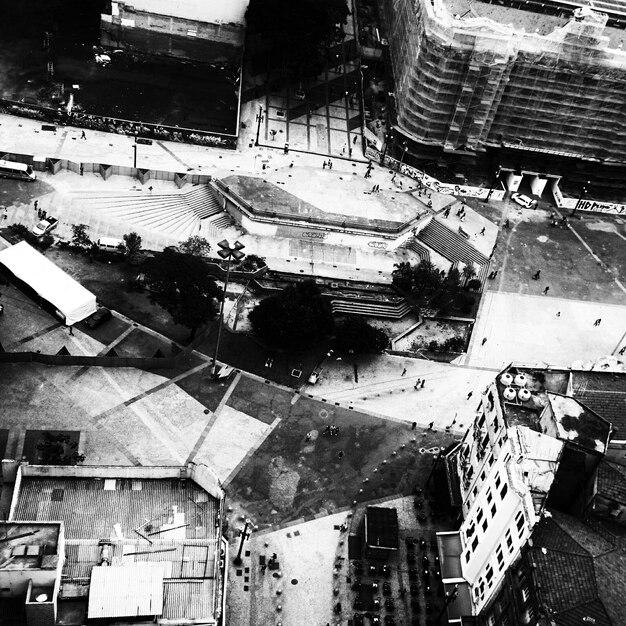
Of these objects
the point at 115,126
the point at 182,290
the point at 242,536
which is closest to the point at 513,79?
the point at 115,126

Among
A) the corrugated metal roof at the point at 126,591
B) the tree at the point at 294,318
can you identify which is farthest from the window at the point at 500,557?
the tree at the point at 294,318

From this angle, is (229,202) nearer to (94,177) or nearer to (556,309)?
(94,177)

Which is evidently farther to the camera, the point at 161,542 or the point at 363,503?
the point at 363,503

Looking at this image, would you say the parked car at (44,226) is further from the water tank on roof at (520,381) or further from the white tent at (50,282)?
the water tank on roof at (520,381)

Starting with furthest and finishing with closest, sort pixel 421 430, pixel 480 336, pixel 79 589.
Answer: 1. pixel 480 336
2. pixel 421 430
3. pixel 79 589

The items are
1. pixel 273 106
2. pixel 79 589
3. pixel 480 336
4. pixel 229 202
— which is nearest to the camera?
pixel 79 589

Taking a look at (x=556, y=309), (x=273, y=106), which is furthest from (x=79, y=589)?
(x=273, y=106)

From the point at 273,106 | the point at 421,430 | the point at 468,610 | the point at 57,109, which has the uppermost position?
the point at 273,106
